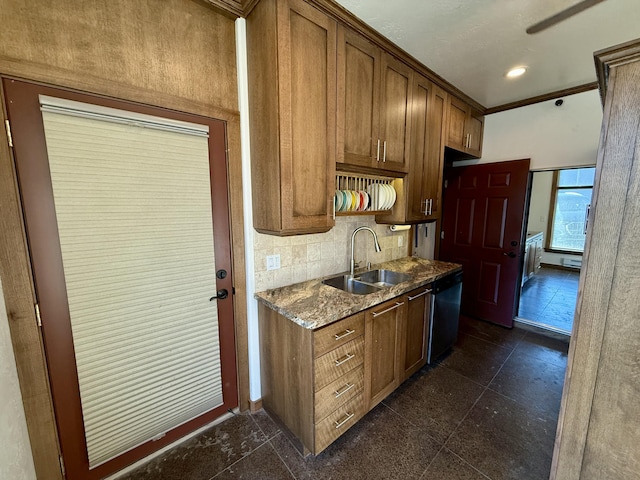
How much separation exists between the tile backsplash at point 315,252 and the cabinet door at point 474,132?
155 centimetres

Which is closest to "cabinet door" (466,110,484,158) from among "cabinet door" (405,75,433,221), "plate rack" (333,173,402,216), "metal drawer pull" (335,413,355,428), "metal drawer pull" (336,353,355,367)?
"cabinet door" (405,75,433,221)

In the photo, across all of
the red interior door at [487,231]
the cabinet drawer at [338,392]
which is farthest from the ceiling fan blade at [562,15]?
the cabinet drawer at [338,392]

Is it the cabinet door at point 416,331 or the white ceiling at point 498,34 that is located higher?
the white ceiling at point 498,34

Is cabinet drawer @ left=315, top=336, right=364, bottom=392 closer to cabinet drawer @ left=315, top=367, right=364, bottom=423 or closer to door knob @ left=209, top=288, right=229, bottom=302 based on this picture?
cabinet drawer @ left=315, top=367, right=364, bottom=423

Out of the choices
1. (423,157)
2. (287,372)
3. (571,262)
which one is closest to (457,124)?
(423,157)

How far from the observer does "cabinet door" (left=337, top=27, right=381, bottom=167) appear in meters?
1.68

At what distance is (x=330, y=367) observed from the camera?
1.46 m

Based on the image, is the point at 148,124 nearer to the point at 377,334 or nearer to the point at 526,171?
the point at 377,334

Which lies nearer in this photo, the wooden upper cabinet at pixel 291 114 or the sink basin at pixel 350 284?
the wooden upper cabinet at pixel 291 114

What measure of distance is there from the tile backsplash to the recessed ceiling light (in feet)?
5.78

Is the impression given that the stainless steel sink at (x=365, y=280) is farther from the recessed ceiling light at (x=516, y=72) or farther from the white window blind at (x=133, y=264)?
the recessed ceiling light at (x=516, y=72)

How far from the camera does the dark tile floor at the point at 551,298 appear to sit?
10.8 ft

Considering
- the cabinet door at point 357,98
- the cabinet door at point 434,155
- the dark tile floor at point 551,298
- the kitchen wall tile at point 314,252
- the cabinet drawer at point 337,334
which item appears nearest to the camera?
the cabinet drawer at point 337,334

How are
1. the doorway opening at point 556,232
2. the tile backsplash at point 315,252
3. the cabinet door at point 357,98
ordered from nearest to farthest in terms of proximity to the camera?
the cabinet door at point 357,98
the tile backsplash at point 315,252
the doorway opening at point 556,232
